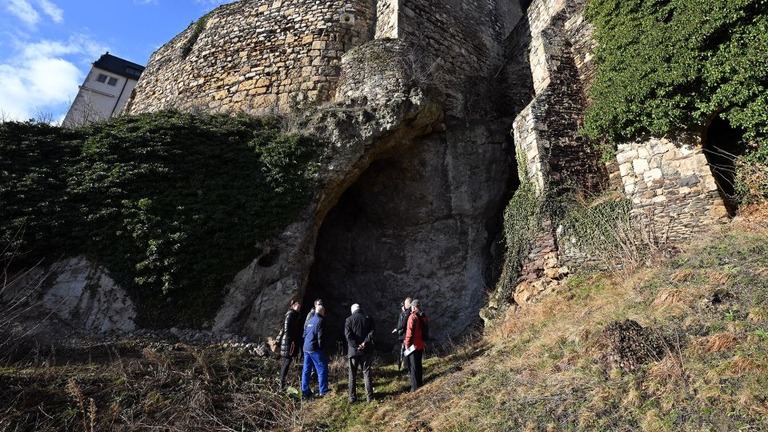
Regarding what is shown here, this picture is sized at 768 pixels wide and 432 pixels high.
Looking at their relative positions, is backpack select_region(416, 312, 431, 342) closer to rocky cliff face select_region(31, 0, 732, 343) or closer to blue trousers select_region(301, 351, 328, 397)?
blue trousers select_region(301, 351, 328, 397)

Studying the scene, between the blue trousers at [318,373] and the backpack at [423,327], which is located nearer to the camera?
the blue trousers at [318,373]

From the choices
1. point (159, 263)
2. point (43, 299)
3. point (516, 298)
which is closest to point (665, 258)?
point (516, 298)

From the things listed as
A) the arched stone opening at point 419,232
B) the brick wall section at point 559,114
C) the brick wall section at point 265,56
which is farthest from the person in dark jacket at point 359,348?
the brick wall section at point 265,56

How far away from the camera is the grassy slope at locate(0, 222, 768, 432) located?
3674 mm

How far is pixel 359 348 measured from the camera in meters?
5.82

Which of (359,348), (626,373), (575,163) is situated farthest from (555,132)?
(359,348)

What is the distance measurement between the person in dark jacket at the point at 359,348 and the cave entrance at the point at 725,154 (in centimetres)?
565

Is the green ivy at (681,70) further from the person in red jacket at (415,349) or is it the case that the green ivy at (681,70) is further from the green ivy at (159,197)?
the green ivy at (159,197)

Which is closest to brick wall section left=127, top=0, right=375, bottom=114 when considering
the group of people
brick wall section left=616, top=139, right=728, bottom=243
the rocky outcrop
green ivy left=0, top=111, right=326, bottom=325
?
green ivy left=0, top=111, right=326, bottom=325

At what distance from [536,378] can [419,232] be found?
5.74 meters

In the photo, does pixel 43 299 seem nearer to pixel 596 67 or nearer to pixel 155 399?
pixel 155 399

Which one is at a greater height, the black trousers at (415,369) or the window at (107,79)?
the window at (107,79)

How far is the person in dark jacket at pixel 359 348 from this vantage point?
5684 millimetres

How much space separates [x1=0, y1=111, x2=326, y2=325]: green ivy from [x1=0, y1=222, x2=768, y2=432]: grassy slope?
1240mm
